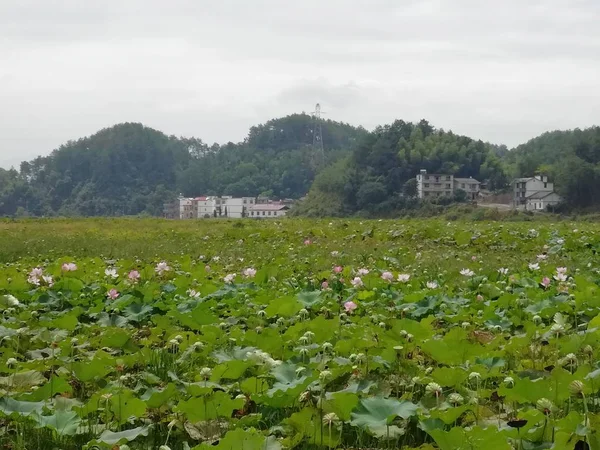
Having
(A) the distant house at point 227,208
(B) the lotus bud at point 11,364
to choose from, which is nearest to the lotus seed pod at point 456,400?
(B) the lotus bud at point 11,364

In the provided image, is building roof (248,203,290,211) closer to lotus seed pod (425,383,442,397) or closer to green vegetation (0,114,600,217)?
green vegetation (0,114,600,217)

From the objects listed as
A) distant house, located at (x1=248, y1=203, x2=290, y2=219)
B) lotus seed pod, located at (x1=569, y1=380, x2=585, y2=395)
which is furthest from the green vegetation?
lotus seed pod, located at (x1=569, y1=380, x2=585, y2=395)

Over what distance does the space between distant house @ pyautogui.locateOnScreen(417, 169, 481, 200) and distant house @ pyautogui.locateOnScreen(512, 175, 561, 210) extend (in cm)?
485

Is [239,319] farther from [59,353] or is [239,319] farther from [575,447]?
[575,447]

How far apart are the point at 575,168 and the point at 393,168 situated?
61.0ft

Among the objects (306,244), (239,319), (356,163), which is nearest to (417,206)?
(356,163)

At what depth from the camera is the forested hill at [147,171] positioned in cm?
10325

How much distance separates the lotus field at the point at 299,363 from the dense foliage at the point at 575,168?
5437 centimetres

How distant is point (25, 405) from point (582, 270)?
17.3ft

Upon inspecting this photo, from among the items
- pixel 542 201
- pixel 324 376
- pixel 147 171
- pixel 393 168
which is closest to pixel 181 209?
pixel 147 171

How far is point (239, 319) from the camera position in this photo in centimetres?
390

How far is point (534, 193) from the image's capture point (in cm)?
6016

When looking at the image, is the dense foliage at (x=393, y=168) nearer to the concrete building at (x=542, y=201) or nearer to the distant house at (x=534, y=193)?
the distant house at (x=534, y=193)

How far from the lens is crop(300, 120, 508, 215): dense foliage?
6788 centimetres
